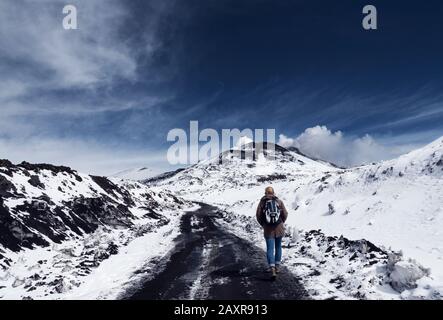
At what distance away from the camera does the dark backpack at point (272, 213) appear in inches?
443

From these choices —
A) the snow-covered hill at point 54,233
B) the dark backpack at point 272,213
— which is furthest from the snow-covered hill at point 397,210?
the snow-covered hill at point 54,233

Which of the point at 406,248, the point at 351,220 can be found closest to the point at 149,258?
the point at 406,248

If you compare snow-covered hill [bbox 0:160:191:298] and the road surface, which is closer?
the road surface

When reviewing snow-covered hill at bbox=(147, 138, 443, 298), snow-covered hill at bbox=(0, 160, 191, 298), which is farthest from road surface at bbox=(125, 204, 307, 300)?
snow-covered hill at bbox=(147, 138, 443, 298)

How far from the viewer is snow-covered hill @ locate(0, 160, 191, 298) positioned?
1211cm

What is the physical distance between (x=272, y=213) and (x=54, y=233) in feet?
50.1

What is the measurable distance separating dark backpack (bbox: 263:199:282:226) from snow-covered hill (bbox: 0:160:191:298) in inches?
204

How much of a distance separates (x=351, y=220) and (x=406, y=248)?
28.0 ft

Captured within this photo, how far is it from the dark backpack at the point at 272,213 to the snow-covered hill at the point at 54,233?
17.0ft

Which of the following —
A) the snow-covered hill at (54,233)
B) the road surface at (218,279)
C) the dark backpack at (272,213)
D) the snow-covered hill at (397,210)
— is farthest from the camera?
the snow-covered hill at (54,233)

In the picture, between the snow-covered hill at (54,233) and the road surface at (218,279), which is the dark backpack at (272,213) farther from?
the snow-covered hill at (54,233)

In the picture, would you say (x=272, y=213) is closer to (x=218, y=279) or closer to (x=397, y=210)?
(x=218, y=279)

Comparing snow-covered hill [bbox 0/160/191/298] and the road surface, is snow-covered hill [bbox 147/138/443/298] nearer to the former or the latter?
the road surface

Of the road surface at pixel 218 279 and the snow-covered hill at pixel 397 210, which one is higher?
the snow-covered hill at pixel 397 210
